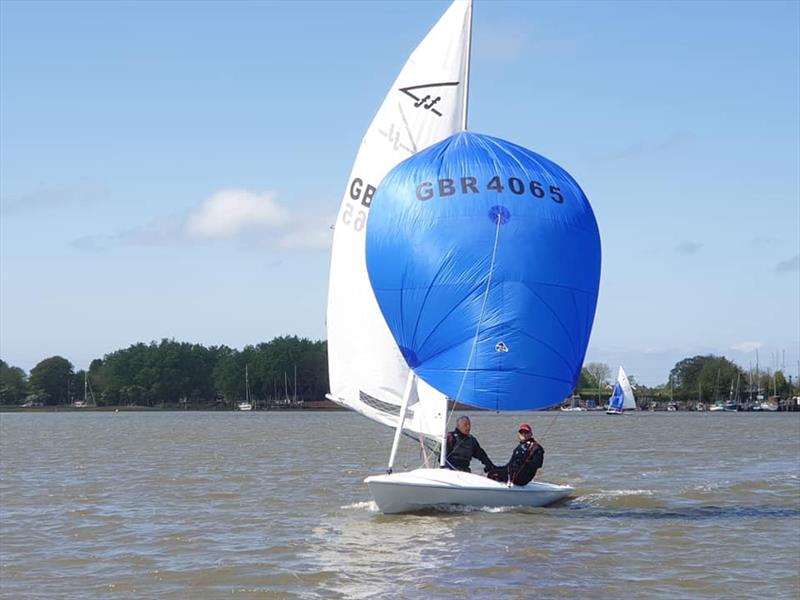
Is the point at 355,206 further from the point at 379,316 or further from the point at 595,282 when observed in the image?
the point at 595,282

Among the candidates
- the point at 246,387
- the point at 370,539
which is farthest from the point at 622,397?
the point at 370,539

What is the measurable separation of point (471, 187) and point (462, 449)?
4378 millimetres

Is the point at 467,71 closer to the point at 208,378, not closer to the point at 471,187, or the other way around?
the point at 471,187

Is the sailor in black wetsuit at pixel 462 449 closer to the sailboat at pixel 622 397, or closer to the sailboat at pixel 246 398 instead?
the sailboat at pixel 622 397

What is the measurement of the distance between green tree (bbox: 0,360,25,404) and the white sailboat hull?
177 metres

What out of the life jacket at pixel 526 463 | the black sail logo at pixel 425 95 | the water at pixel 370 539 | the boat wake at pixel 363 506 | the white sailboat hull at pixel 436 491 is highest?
the black sail logo at pixel 425 95

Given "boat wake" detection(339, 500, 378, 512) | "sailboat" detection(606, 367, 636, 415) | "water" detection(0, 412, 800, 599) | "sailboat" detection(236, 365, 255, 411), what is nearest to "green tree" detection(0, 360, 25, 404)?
"sailboat" detection(236, 365, 255, 411)

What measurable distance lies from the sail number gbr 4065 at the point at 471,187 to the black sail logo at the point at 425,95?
2342 mm

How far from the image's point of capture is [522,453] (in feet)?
65.1

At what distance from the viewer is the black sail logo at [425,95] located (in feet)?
69.1

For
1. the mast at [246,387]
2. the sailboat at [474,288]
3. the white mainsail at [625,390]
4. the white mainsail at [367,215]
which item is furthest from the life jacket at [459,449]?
the mast at [246,387]

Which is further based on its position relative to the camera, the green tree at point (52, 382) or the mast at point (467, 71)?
the green tree at point (52, 382)

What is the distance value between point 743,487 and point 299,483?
33.2 ft

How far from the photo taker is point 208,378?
176250 mm
